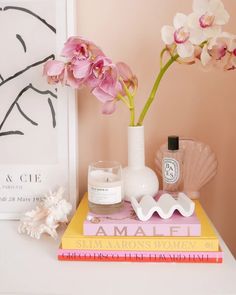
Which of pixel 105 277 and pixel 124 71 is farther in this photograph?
pixel 124 71

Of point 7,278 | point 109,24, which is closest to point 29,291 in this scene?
point 7,278

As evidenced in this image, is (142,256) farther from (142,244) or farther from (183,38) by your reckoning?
(183,38)

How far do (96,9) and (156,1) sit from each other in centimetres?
13

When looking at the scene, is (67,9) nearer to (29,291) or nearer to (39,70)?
(39,70)

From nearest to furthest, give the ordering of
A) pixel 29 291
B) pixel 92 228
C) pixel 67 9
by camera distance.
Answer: pixel 29 291, pixel 92 228, pixel 67 9

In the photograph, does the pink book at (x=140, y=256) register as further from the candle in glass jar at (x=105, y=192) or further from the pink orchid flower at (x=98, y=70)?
the pink orchid flower at (x=98, y=70)

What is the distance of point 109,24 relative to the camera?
926mm

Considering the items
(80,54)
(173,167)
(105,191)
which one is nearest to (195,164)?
(173,167)

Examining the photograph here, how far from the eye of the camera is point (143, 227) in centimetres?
74

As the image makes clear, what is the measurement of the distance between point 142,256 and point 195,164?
0.29 metres

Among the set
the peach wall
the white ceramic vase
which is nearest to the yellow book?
the white ceramic vase

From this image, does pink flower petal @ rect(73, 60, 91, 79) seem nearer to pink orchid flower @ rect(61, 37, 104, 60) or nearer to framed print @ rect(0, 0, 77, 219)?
pink orchid flower @ rect(61, 37, 104, 60)

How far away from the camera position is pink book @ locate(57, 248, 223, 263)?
0.72 meters

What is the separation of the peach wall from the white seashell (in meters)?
0.13
